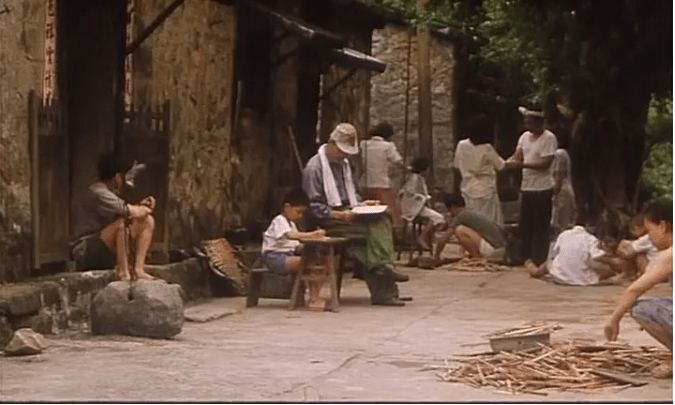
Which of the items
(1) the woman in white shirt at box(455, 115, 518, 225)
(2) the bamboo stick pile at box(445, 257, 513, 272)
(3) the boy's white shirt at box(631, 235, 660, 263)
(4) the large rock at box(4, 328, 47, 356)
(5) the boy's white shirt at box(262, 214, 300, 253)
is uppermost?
(1) the woman in white shirt at box(455, 115, 518, 225)

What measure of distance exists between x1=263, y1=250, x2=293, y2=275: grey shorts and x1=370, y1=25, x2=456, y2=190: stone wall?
10.9 meters

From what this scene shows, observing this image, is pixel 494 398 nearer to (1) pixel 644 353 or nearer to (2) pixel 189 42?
(1) pixel 644 353

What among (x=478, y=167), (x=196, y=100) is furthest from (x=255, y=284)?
(x=478, y=167)

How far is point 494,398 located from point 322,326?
8.85 ft

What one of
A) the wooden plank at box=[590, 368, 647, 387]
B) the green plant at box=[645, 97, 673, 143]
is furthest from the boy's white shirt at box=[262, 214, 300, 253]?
the wooden plank at box=[590, 368, 647, 387]

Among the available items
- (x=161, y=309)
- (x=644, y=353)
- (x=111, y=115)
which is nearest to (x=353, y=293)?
(x=111, y=115)

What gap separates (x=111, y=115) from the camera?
8.85 metres

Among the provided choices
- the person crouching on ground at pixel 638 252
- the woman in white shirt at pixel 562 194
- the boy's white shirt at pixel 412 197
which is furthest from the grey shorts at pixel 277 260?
the boy's white shirt at pixel 412 197

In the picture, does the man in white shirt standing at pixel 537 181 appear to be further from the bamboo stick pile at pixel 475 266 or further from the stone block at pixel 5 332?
the stone block at pixel 5 332

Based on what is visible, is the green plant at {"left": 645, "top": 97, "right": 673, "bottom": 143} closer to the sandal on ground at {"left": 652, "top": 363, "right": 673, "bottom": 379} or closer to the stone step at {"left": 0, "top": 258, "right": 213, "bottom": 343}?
the stone step at {"left": 0, "top": 258, "right": 213, "bottom": 343}

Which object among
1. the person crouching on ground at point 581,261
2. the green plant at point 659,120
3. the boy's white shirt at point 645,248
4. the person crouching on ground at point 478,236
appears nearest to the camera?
the boy's white shirt at point 645,248

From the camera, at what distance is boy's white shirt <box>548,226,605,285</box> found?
11.0 metres

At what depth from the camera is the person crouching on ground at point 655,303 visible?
6035 millimetres

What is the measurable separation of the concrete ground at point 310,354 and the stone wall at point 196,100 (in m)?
0.92
